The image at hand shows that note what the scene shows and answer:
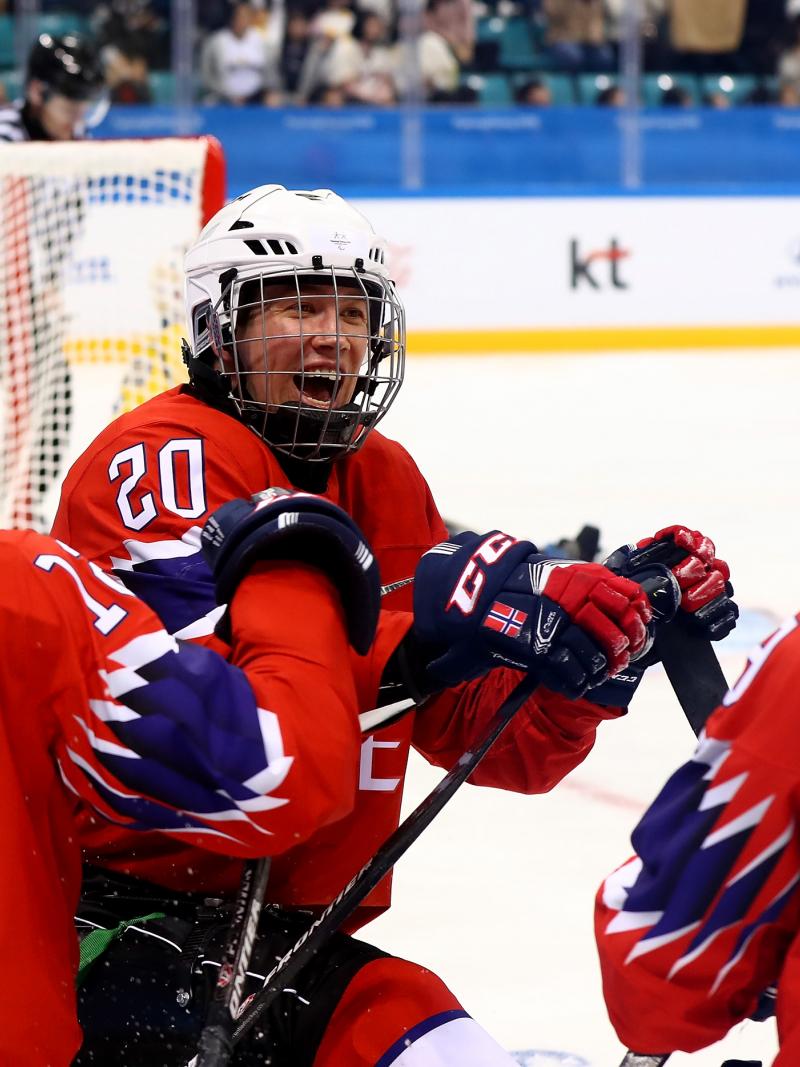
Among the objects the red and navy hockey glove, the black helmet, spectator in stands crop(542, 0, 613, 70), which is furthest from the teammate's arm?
spectator in stands crop(542, 0, 613, 70)

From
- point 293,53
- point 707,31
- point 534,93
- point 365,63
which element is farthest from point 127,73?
point 707,31

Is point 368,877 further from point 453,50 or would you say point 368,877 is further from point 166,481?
point 453,50

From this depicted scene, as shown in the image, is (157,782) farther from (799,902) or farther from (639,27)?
(639,27)

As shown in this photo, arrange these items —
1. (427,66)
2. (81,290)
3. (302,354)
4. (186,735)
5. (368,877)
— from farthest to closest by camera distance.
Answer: (427,66) < (81,290) < (302,354) < (368,877) < (186,735)

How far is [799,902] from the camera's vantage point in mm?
1051

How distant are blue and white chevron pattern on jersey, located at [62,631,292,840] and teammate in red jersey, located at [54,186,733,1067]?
0.73 feet

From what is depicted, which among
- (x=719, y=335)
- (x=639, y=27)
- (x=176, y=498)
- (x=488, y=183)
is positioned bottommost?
(x=719, y=335)

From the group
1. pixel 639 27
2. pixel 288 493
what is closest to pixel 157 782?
pixel 288 493

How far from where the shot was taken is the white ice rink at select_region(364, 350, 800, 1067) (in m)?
2.25

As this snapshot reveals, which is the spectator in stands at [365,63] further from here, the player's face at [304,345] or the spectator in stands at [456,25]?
the player's face at [304,345]

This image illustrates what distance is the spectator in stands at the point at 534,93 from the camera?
870 cm

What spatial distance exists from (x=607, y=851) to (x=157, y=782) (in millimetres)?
1561

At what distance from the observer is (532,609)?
1.36 metres

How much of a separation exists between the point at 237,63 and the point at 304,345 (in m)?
6.80
